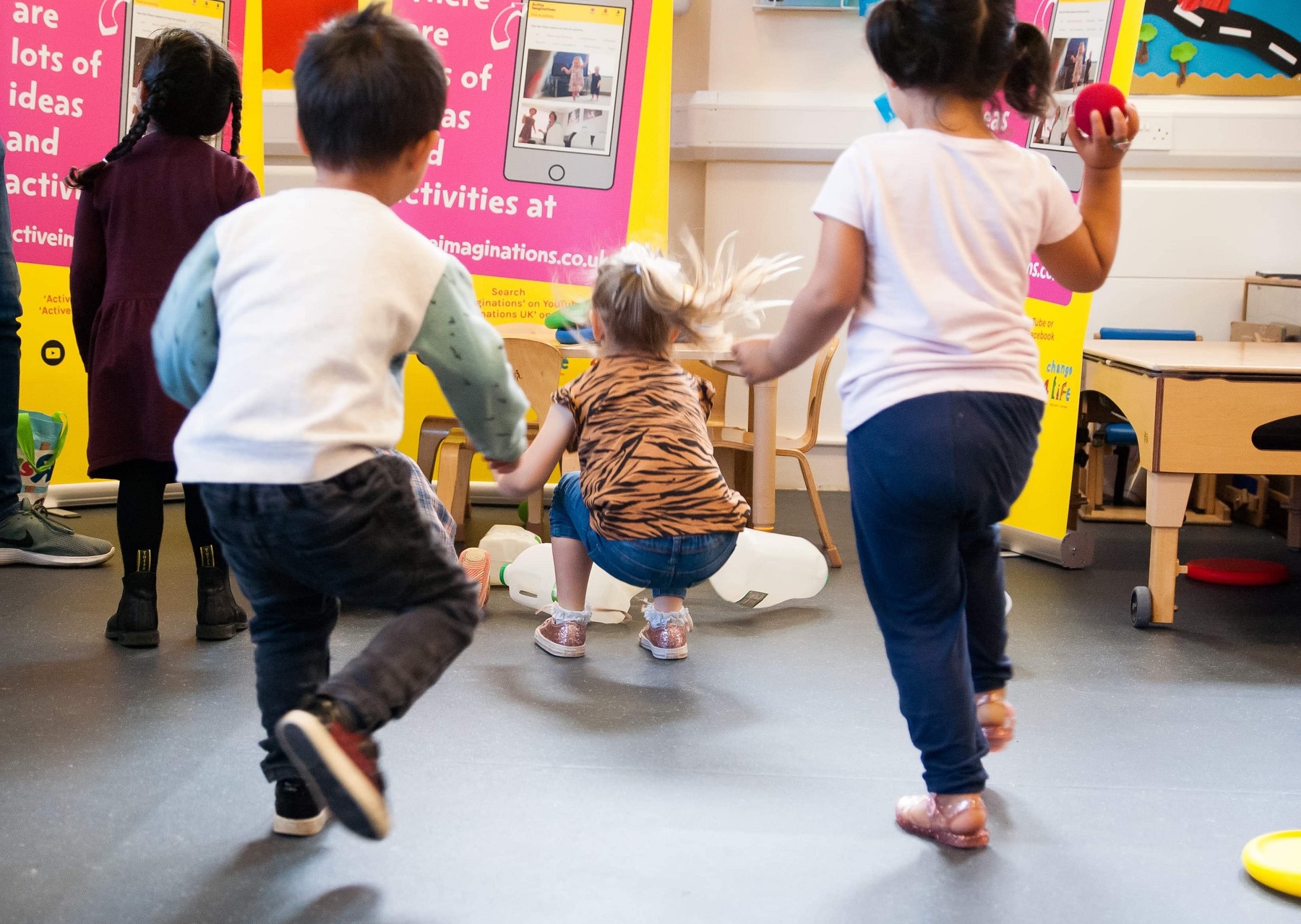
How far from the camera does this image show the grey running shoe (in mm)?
3320

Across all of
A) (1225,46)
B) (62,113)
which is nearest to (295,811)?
(62,113)

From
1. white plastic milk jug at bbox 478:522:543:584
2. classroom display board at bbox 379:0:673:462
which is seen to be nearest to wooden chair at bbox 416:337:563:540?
white plastic milk jug at bbox 478:522:543:584

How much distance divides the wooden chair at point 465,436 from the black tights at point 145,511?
53cm

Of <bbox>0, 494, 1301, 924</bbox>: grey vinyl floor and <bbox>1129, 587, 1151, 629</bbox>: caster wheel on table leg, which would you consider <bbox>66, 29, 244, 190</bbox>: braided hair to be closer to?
<bbox>0, 494, 1301, 924</bbox>: grey vinyl floor

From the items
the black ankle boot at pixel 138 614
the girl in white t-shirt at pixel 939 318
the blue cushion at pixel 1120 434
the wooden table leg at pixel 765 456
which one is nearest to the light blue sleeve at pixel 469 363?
the girl in white t-shirt at pixel 939 318

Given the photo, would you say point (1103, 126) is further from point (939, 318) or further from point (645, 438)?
point (645, 438)

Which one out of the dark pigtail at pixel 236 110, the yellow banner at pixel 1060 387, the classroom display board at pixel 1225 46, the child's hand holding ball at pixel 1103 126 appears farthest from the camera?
the classroom display board at pixel 1225 46

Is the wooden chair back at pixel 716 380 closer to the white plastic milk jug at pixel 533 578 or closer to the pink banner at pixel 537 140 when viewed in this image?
the pink banner at pixel 537 140

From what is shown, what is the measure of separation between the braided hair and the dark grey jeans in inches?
51.8

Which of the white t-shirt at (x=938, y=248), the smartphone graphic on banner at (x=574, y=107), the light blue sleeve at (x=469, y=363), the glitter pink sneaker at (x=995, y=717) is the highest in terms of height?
the smartphone graphic on banner at (x=574, y=107)

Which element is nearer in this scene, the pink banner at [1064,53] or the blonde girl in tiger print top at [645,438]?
the blonde girl in tiger print top at [645,438]

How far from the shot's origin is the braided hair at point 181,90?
8.08 ft

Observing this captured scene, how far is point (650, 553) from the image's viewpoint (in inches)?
98.0

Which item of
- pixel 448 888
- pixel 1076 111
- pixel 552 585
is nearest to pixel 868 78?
pixel 552 585
